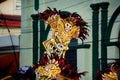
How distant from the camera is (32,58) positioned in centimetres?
615

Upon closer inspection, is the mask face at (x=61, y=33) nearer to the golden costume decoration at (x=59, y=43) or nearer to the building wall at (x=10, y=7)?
the golden costume decoration at (x=59, y=43)

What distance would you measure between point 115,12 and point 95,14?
30 centimetres

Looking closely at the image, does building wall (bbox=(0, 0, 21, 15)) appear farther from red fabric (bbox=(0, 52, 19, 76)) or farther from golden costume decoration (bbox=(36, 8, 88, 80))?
golden costume decoration (bbox=(36, 8, 88, 80))

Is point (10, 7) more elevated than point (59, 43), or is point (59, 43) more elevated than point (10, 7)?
point (10, 7)

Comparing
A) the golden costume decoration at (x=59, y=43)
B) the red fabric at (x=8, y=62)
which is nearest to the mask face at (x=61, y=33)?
the golden costume decoration at (x=59, y=43)

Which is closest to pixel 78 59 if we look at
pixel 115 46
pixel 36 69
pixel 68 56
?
pixel 68 56

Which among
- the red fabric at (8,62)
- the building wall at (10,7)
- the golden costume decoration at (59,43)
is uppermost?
the building wall at (10,7)

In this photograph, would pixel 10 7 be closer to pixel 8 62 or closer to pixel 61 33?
pixel 8 62

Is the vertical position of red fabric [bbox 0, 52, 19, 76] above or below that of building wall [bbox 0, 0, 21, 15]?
below

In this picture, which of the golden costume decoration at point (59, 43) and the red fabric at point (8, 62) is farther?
the red fabric at point (8, 62)

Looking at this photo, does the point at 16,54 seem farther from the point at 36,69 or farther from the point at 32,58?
the point at 36,69

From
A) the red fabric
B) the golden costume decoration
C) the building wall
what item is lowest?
the red fabric

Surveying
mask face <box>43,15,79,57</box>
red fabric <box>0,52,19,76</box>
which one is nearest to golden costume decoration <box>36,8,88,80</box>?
mask face <box>43,15,79,57</box>

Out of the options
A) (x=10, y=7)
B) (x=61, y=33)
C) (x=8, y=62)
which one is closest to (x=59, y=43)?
(x=61, y=33)
